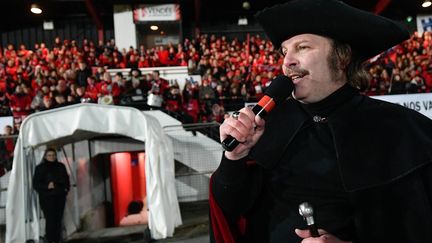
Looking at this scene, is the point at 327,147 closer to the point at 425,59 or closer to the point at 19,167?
the point at 19,167

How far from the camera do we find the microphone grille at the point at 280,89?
1.50 metres

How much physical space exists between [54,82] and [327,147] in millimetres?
12203

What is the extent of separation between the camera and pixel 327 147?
1621 millimetres

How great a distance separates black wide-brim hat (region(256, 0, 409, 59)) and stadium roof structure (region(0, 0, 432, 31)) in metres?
18.2

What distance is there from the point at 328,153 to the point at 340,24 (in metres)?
0.53

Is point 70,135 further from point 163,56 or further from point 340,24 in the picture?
point 163,56

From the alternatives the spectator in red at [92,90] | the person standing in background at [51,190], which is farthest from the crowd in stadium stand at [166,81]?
the person standing in background at [51,190]

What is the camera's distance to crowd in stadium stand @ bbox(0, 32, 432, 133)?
36.9ft

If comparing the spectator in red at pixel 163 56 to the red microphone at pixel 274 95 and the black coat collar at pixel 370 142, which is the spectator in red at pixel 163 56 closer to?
the black coat collar at pixel 370 142

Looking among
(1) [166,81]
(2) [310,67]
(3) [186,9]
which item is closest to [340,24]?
(2) [310,67]

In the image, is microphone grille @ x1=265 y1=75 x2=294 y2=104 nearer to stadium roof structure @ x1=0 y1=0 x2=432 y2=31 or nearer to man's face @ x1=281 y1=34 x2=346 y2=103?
man's face @ x1=281 y1=34 x2=346 y2=103

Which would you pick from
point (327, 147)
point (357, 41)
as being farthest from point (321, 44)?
point (327, 147)

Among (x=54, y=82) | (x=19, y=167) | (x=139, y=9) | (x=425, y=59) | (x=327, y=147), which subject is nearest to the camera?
(x=327, y=147)

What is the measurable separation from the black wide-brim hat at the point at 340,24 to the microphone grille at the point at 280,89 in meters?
0.29
